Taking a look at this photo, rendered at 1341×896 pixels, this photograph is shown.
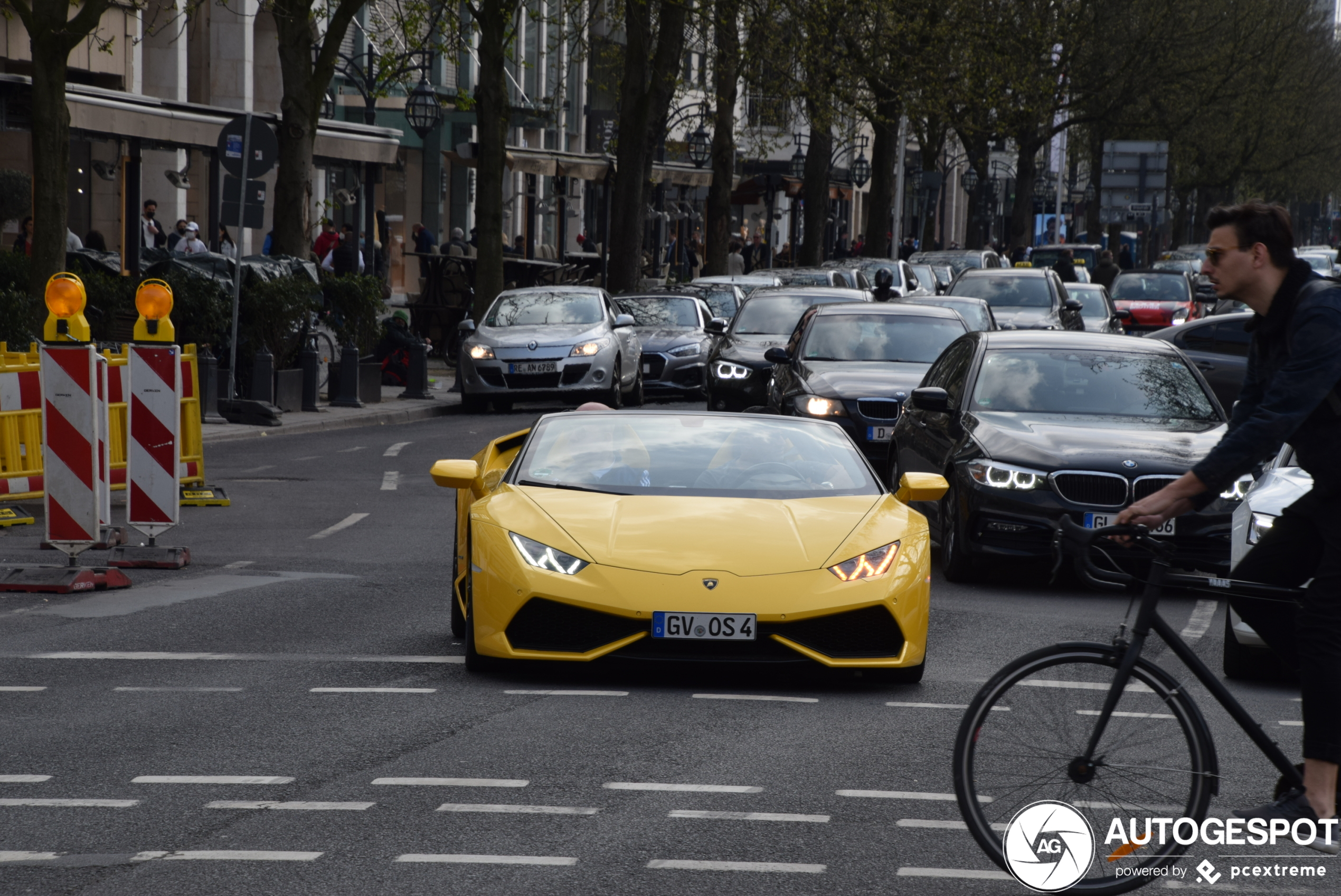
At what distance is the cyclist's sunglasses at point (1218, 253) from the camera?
5.29 meters

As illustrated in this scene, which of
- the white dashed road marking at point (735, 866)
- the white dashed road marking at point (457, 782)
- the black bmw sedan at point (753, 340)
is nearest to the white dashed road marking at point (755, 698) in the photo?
the white dashed road marking at point (457, 782)

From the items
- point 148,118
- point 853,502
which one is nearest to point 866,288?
point 148,118

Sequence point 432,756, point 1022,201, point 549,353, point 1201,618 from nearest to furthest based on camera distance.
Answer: point 432,756
point 1201,618
point 549,353
point 1022,201

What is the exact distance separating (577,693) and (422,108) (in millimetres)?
28994

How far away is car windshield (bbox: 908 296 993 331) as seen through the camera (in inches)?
863

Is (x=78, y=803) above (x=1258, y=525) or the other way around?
the other way around

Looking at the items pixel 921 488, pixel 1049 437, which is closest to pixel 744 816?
pixel 921 488

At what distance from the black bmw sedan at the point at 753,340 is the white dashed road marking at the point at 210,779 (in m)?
13.8

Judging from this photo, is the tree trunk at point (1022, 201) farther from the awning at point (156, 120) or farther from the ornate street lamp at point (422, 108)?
the awning at point (156, 120)

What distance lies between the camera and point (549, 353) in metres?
24.7

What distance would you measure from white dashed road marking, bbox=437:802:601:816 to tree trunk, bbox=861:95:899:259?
46.7 meters

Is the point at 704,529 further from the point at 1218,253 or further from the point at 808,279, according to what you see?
the point at 808,279

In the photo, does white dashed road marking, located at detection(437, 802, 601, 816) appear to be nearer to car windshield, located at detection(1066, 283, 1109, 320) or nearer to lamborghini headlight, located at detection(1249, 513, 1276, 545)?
lamborghini headlight, located at detection(1249, 513, 1276, 545)

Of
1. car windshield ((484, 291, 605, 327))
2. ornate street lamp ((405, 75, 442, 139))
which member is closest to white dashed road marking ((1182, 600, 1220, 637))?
car windshield ((484, 291, 605, 327))
